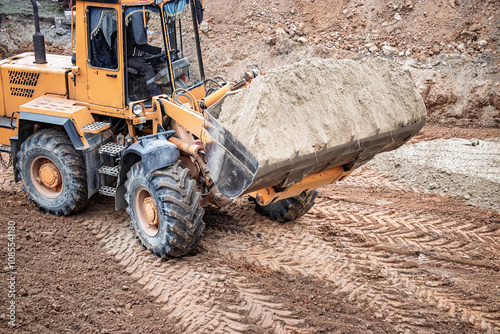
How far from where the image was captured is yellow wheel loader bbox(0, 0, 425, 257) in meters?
5.08

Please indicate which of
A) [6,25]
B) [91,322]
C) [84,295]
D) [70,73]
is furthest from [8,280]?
[6,25]

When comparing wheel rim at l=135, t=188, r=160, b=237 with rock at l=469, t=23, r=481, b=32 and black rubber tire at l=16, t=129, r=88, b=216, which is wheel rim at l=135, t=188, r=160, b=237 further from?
rock at l=469, t=23, r=481, b=32

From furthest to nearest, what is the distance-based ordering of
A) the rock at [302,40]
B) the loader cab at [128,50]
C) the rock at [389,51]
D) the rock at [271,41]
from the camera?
1. the rock at [271,41]
2. the rock at [302,40]
3. the rock at [389,51]
4. the loader cab at [128,50]

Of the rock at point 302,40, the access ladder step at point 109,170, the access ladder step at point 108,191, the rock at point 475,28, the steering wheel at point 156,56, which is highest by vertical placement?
the rock at point 475,28

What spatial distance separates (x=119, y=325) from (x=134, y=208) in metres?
1.54

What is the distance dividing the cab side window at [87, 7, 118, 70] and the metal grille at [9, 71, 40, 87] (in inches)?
48.6

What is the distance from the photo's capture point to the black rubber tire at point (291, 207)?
612cm

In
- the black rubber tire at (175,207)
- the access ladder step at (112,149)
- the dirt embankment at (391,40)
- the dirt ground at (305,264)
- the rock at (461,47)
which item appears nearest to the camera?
the dirt ground at (305,264)

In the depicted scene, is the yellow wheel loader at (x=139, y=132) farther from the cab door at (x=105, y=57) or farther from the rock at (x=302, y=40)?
the rock at (x=302, y=40)

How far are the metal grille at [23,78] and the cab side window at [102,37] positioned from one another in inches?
48.6

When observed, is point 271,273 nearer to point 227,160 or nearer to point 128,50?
point 227,160

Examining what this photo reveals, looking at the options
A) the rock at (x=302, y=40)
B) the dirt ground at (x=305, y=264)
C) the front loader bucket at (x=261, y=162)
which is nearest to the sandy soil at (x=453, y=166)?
the dirt ground at (x=305, y=264)

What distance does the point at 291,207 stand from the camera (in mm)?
6152

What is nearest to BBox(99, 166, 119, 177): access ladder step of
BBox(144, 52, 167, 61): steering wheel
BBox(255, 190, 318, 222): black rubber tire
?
BBox(144, 52, 167, 61): steering wheel
